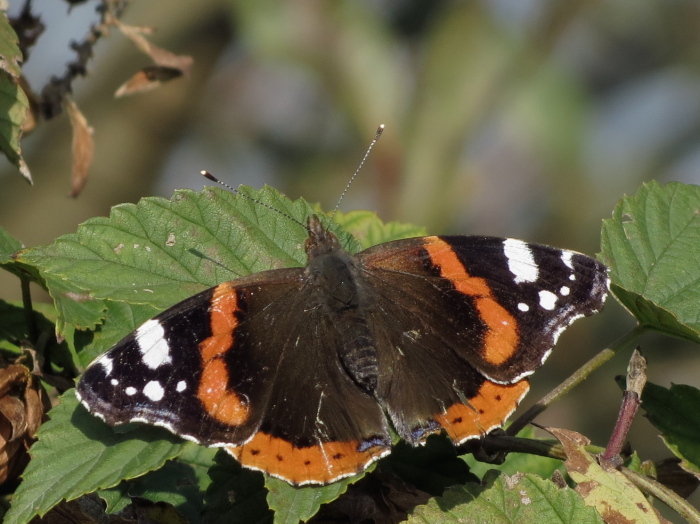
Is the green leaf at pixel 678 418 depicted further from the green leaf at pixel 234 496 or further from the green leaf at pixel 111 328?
the green leaf at pixel 111 328

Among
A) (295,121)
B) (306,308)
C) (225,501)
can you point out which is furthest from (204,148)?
(225,501)

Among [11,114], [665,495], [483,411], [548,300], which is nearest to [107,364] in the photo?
[11,114]

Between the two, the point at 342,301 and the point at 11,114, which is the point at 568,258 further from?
the point at 11,114

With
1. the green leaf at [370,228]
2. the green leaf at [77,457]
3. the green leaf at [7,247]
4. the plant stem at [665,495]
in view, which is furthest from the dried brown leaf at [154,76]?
the plant stem at [665,495]

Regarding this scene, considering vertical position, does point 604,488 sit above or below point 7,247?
above

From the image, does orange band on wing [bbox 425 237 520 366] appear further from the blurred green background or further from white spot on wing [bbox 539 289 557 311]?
the blurred green background

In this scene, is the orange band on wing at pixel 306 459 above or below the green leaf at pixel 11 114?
below

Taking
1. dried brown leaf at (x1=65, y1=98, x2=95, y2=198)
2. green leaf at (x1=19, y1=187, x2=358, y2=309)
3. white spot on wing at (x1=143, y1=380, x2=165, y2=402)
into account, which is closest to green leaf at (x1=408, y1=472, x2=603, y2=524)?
Result: white spot on wing at (x1=143, y1=380, x2=165, y2=402)
